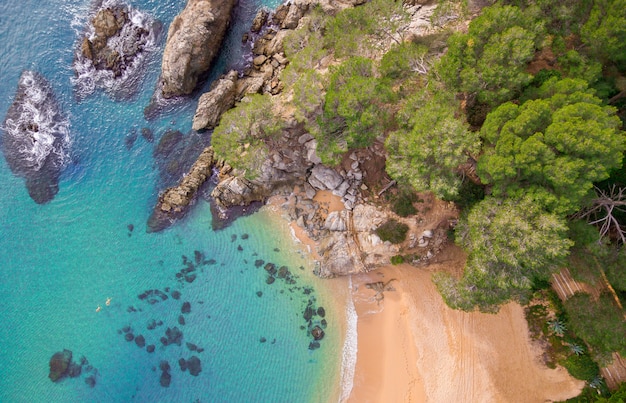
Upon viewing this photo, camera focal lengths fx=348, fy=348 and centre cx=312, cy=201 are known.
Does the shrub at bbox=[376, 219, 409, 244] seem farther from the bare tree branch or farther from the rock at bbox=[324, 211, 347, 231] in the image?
the bare tree branch

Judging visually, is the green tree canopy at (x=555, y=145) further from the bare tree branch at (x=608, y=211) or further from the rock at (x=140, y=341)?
the rock at (x=140, y=341)

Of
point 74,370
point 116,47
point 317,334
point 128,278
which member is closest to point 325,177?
point 317,334

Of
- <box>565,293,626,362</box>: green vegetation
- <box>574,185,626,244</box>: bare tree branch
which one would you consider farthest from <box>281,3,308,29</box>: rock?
<box>565,293,626,362</box>: green vegetation

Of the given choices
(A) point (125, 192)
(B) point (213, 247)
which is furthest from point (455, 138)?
(A) point (125, 192)

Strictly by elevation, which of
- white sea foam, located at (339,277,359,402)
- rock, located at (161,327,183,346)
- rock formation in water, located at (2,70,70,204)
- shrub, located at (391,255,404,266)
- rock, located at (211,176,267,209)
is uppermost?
rock formation in water, located at (2,70,70,204)

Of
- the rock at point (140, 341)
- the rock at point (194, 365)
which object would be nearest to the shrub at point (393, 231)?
the rock at point (194, 365)
